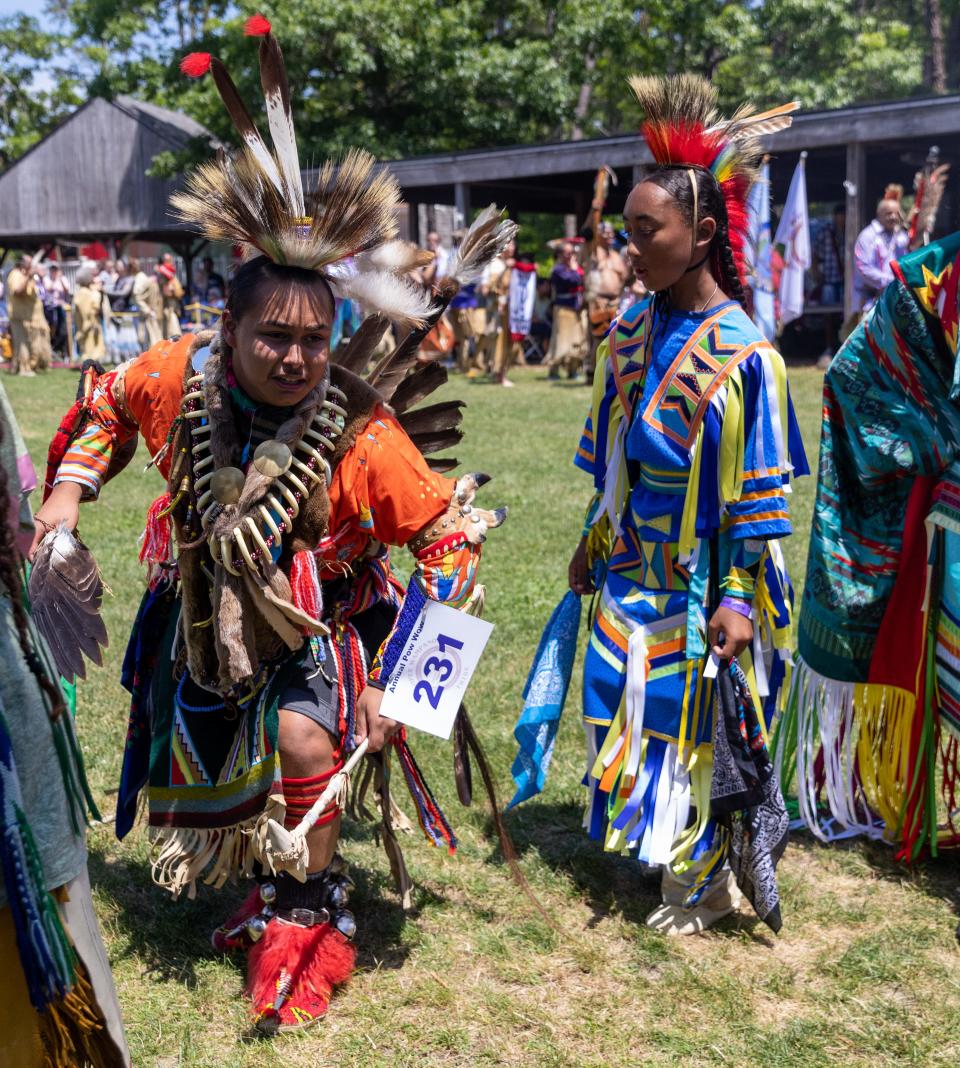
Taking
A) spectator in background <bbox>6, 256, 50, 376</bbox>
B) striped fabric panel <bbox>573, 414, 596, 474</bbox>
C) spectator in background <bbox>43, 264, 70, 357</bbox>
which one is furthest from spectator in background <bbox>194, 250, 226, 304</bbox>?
striped fabric panel <bbox>573, 414, 596, 474</bbox>

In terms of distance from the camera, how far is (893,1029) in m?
2.67

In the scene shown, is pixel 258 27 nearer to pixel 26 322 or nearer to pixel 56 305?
pixel 26 322

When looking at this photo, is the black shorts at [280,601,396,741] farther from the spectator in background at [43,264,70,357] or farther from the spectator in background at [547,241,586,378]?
the spectator in background at [43,264,70,357]

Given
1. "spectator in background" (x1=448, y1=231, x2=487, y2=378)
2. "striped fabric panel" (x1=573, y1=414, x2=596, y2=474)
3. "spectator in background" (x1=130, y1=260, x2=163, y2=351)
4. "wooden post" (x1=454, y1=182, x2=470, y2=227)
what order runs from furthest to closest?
"spectator in background" (x1=130, y1=260, x2=163, y2=351) → "wooden post" (x1=454, y1=182, x2=470, y2=227) → "spectator in background" (x1=448, y1=231, x2=487, y2=378) → "striped fabric panel" (x1=573, y1=414, x2=596, y2=474)

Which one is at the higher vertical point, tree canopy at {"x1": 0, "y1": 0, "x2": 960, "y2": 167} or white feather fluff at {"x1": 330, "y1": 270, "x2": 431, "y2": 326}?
tree canopy at {"x1": 0, "y1": 0, "x2": 960, "y2": 167}

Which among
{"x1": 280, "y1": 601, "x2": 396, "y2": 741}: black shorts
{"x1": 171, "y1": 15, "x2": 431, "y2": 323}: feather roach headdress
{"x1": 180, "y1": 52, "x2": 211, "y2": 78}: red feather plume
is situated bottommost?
{"x1": 280, "y1": 601, "x2": 396, "y2": 741}: black shorts

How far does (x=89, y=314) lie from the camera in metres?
19.4

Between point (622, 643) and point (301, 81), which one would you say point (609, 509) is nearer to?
point (622, 643)

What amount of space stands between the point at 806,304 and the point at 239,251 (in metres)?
17.1

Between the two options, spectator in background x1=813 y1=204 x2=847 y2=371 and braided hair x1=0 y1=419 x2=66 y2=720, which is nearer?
braided hair x1=0 y1=419 x2=66 y2=720

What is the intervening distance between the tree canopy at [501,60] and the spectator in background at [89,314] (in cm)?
463

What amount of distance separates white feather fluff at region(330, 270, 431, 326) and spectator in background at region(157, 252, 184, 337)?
1820 cm

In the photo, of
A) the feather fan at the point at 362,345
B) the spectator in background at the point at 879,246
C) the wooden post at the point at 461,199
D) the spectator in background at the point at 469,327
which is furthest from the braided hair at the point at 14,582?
the wooden post at the point at 461,199

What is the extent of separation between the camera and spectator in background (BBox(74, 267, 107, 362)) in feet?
63.1
